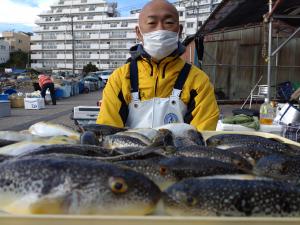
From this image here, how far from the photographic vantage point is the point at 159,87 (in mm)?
Answer: 3391

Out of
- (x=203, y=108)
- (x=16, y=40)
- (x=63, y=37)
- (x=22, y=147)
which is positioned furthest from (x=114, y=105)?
(x=16, y=40)

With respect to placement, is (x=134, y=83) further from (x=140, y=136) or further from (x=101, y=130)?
(x=140, y=136)

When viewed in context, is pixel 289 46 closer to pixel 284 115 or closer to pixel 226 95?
pixel 226 95

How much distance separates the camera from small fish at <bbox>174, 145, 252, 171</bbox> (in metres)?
1.68

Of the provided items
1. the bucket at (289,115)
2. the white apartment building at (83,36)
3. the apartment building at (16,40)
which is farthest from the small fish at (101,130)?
the apartment building at (16,40)

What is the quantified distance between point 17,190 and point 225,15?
14.3 meters

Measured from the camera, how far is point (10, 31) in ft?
434

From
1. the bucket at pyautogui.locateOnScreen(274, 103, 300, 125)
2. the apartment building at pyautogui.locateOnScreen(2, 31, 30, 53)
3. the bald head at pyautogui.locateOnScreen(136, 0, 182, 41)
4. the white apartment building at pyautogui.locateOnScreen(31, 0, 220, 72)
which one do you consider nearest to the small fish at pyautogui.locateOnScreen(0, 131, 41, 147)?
the bald head at pyautogui.locateOnScreen(136, 0, 182, 41)

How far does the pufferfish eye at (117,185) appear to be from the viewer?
4.24 feet

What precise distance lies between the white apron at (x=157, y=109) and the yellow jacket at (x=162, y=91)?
0.04m

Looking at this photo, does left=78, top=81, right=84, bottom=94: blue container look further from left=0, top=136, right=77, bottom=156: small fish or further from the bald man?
left=0, top=136, right=77, bottom=156: small fish

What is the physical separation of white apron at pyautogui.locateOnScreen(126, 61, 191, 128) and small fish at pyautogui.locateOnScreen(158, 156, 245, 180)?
1728mm

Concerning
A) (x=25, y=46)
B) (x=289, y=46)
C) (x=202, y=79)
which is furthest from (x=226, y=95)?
(x=25, y=46)

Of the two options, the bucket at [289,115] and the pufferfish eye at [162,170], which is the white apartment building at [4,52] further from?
the pufferfish eye at [162,170]
